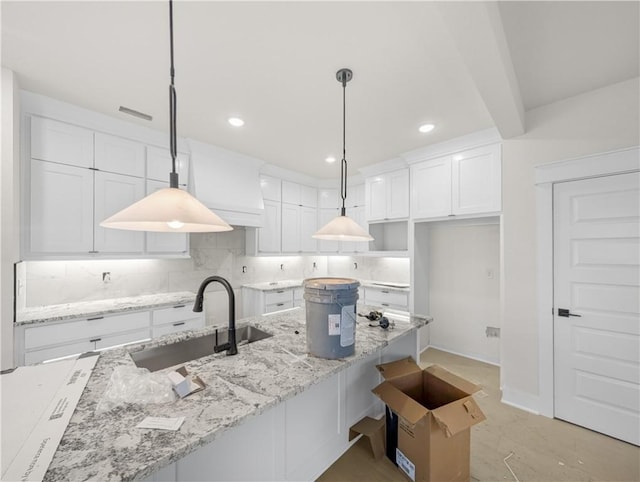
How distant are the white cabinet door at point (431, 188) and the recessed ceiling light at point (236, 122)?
2.31 metres

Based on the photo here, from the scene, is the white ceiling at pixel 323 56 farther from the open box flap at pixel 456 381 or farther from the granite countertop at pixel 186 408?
the open box flap at pixel 456 381

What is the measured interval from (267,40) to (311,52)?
0.28m

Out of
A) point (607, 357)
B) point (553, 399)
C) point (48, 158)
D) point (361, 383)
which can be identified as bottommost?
point (553, 399)

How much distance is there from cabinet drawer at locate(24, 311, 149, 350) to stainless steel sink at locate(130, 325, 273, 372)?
1351mm

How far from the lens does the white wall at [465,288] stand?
11.5 feet

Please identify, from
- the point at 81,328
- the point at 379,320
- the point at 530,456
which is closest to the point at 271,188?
the point at 81,328

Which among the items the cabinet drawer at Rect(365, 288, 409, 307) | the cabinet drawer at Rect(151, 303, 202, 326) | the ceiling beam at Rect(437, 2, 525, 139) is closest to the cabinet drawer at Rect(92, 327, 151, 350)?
the cabinet drawer at Rect(151, 303, 202, 326)

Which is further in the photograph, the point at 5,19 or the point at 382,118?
the point at 382,118

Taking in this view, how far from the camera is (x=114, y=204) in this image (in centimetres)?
271

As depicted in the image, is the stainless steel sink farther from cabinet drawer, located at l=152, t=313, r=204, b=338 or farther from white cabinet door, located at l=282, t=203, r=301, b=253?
white cabinet door, located at l=282, t=203, r=301, b=253

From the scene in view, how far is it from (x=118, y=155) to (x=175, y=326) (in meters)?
1.92

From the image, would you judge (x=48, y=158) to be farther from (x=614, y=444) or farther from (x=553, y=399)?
(x=614, y=444)

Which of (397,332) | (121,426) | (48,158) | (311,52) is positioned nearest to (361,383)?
(397,332)

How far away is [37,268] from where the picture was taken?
253cm
